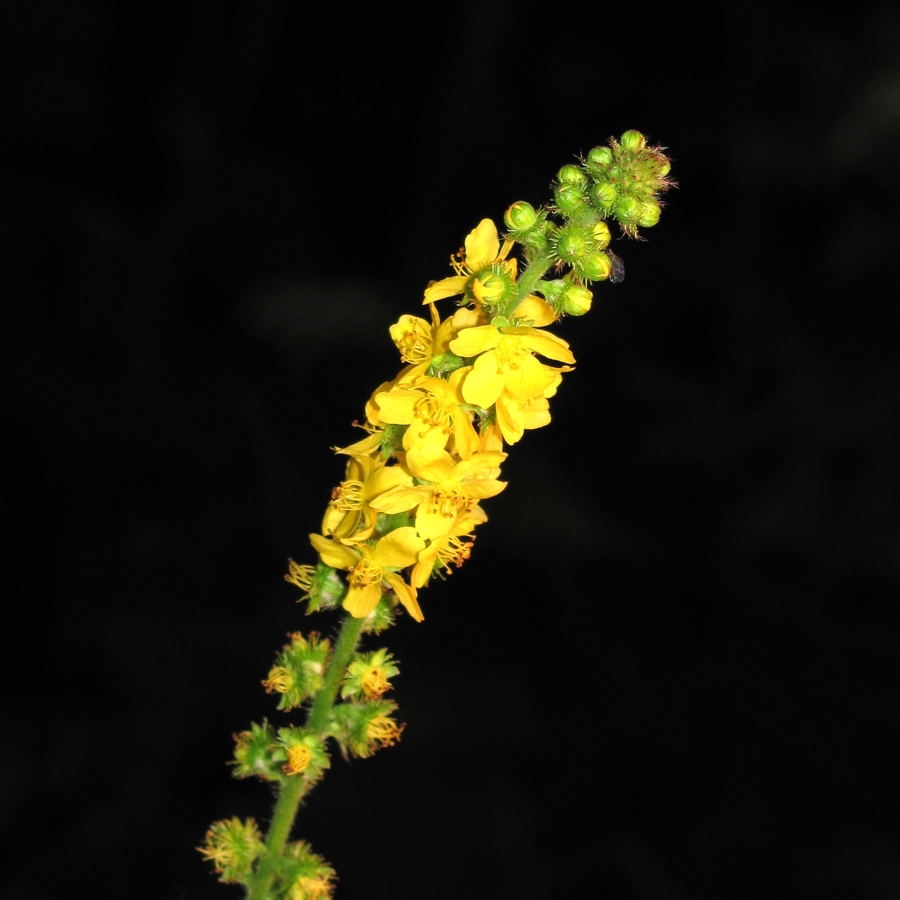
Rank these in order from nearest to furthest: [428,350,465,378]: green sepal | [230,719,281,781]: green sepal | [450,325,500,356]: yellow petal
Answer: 1. [450,325,500,356]: yellow petal
2. [428,350,465,378]: green sepal
3. [230,719,281,781]: green sepal

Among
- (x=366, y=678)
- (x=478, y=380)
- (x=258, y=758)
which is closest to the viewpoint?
(x=478, y=380)

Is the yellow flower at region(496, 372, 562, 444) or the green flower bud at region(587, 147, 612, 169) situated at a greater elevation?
the green flower bud at region(587, 147, 612, 169)

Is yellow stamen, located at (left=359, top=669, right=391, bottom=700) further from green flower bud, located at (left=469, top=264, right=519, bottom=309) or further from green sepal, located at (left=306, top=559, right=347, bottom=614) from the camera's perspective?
green flower bud, located at (left=469, top=264, right=519, bottom=309)

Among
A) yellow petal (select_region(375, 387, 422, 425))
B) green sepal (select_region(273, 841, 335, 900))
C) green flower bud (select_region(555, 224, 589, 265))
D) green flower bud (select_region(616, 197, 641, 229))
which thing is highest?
green flower bud (select_region(616, 197, 641, 229))

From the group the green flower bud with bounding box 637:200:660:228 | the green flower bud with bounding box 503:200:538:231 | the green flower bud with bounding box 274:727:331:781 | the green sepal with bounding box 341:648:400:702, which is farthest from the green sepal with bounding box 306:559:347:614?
the green flower bud with bounding box 637:200:660:228

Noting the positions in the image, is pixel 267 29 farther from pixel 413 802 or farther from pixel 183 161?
pixel 413 802

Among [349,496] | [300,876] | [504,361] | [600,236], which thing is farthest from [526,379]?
[300,876]

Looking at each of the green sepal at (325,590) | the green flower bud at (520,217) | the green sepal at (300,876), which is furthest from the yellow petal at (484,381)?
the green sepal at (300,876)

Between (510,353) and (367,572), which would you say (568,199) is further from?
(367,572)
